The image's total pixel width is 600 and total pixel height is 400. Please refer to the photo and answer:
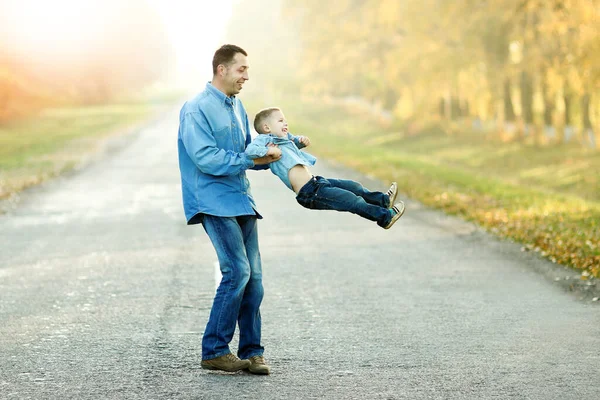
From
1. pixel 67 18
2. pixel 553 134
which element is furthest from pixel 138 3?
pixel 553 134

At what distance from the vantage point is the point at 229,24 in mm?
127625

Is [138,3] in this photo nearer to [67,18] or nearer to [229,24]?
[67,18]

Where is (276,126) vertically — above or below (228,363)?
above

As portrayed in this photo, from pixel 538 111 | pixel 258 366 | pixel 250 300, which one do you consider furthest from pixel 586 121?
pixel 258 366

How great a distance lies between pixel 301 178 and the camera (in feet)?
22.2

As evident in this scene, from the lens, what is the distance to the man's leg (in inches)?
266

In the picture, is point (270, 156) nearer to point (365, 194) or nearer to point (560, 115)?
point (365, 194)

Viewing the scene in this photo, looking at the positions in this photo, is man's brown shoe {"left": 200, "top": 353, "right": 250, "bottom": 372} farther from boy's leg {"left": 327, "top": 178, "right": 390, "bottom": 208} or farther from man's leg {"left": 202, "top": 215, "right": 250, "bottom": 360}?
boy's leg {"left": 327, "top": 178, "right": 390, "bottom": 208}

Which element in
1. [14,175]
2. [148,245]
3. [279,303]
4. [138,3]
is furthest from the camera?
[138,3]

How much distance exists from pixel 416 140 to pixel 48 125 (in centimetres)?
2903

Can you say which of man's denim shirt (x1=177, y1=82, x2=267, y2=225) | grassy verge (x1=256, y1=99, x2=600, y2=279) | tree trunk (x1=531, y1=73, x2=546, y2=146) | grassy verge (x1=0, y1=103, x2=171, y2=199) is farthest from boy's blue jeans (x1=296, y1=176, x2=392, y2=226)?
tree trunk (x1=531, y1=73, x2=546, y2=146)

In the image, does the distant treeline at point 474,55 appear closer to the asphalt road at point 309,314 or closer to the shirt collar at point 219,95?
the asphalt road at point 309,314

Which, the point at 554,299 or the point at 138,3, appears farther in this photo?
the point at 138,3

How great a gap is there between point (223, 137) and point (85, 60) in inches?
3167
